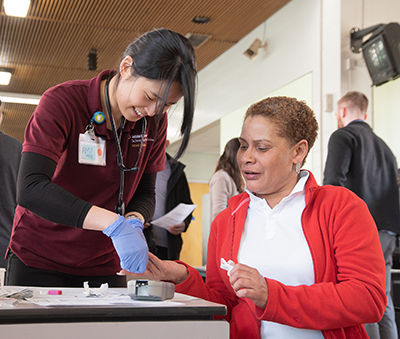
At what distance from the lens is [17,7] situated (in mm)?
4699

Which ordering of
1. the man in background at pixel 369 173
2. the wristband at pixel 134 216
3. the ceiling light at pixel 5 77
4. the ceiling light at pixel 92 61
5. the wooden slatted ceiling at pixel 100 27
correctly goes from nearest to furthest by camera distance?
the wristband at pixel 134 216 → the man in background at pixel 369 173 → the wooden slatted ceiling at pixel 100 27 → the ceiling light at pixel 92 61 → the ceiling light at pixel 5 77

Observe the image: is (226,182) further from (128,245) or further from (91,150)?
(128,245)

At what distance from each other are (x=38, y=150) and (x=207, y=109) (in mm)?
5685

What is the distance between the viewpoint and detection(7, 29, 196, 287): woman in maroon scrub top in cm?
121

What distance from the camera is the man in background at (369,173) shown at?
2.84 m

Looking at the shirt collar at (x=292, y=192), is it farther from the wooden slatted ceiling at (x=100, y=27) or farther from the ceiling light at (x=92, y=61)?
the ceiling light at (x=92, y=61)

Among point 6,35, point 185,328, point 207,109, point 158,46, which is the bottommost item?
point 185,328

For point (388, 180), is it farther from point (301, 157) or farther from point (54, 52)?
point (54, 52)

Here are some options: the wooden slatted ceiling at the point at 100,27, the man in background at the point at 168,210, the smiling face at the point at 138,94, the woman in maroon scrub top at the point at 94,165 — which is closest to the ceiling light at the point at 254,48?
the wooden slatted ceiling at the point at 100,27

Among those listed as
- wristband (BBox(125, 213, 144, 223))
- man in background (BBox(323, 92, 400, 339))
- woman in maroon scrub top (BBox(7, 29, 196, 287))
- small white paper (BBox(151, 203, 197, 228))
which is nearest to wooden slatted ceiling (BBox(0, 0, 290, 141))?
small white paper (BBox(151, 203, 197, 228))

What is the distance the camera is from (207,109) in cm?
684

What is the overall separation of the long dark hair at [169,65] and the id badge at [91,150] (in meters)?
0.22

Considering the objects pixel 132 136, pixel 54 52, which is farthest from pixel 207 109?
pixel 132 136

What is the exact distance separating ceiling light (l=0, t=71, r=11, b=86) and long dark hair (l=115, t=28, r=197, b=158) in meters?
6.05
